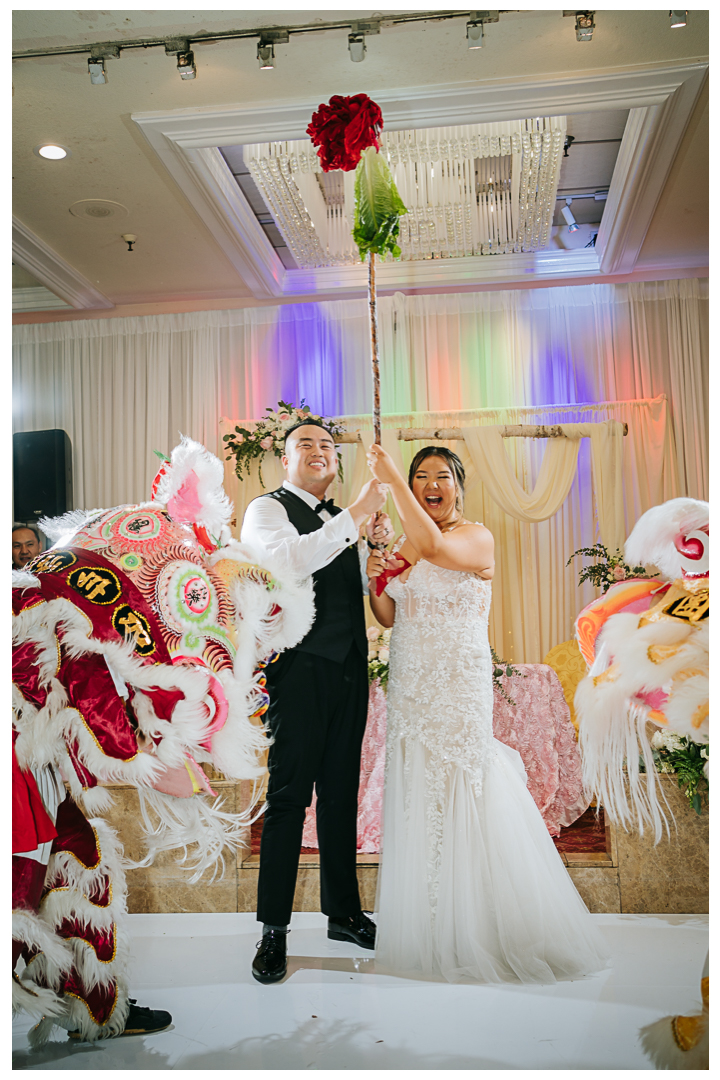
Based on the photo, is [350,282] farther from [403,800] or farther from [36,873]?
[36,873]

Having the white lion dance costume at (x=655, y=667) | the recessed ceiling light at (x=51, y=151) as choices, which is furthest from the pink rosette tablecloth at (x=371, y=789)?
the recessed ceiling light at (x=51, y=151)

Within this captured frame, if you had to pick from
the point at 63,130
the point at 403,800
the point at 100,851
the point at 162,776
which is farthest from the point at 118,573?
the point at 63,130

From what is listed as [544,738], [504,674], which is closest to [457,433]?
[504,674]

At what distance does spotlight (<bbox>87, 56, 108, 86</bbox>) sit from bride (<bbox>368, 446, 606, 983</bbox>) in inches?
70.3

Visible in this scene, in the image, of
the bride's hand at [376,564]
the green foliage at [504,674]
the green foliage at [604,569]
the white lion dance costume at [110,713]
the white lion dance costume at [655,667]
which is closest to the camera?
the white lion dance costume at [655,667]

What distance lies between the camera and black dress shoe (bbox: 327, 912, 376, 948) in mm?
2557

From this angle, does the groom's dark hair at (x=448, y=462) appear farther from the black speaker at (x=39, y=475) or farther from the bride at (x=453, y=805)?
the black speaker at (x=39, y=475)

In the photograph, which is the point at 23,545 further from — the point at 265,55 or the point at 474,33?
the point at 474,33

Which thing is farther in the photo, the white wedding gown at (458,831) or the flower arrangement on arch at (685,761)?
the flower arrangement on arch at (685,761)

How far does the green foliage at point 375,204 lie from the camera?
2340 mm

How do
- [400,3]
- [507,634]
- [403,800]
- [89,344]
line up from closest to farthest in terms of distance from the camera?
[400,3] → [403,800] → [507,634] → [89,344]

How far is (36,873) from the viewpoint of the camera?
1916 millimetres

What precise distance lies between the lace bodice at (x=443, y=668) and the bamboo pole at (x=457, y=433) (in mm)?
2559

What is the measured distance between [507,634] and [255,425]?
2.17 metres
